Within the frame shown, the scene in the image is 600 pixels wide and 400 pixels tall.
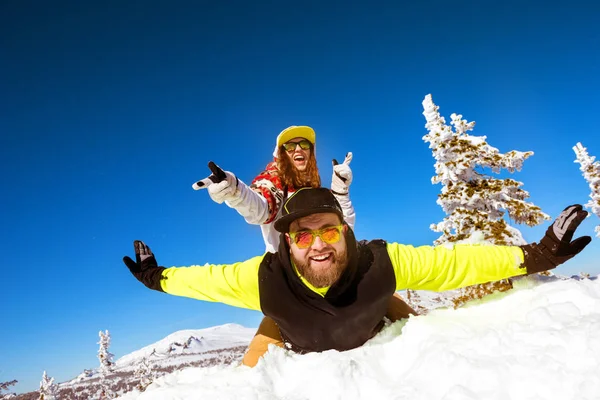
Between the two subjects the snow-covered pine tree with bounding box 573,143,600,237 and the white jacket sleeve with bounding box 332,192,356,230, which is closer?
the white jacket sleeve with bounding box 332,192,356,230

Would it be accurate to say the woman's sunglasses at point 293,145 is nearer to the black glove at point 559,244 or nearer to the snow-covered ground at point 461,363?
the snow-covered ground at point 461,363

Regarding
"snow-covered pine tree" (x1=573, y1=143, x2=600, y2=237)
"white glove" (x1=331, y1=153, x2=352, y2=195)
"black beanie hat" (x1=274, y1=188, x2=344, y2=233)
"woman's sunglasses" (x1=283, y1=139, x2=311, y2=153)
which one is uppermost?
"snow-covered pine tree" (x1=573, y1=143, x2=600, y2=237)

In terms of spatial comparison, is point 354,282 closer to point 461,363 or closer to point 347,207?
point 461,363

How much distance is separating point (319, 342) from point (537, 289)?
2.16 m

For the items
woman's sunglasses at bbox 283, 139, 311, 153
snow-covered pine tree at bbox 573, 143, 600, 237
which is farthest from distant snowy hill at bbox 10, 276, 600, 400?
snow-covered pine tree at bbox 573, 143, 600, 237

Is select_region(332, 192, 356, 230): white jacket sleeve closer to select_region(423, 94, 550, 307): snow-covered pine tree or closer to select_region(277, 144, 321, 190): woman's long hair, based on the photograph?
select_region(277, 144, 321, 190): woman's long hair

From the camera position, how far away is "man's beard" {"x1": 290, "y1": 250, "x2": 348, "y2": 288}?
335cm

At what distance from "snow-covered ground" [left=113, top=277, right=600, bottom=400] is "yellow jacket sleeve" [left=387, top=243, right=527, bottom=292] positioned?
0.27 metres

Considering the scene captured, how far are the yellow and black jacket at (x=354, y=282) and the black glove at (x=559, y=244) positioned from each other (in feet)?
0.40

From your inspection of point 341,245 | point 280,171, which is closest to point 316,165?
point 280,171

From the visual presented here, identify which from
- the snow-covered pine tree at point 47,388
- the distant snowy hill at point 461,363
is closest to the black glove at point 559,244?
the distant snowy hill at point 461,363

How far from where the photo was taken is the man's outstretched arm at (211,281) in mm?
3670

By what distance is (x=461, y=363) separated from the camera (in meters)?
2.27

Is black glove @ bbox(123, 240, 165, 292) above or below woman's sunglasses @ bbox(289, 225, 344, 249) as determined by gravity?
above
